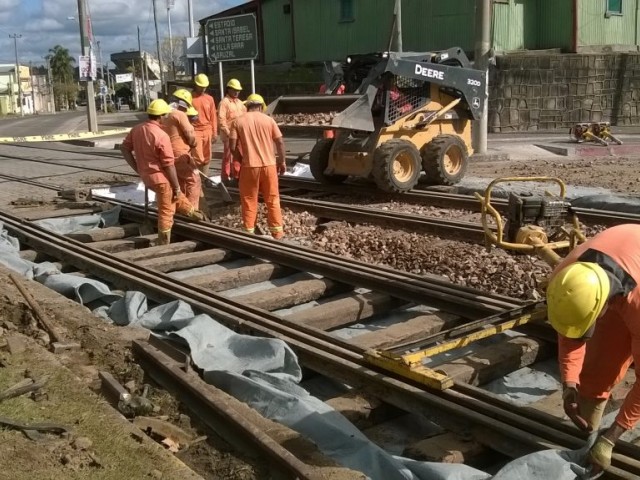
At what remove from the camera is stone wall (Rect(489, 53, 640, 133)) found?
85.8 ft

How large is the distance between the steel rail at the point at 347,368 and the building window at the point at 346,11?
25006 mm

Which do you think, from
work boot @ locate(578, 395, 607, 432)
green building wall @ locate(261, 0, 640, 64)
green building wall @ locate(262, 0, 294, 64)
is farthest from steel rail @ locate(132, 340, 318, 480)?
green building wall @ locate(262, 0, 294, 64)

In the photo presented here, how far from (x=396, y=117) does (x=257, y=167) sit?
139 inches

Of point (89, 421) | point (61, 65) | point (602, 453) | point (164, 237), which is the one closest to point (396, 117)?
point (164, 237)

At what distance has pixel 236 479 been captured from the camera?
3910 millimetres

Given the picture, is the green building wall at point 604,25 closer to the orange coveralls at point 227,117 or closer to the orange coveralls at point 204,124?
the orange coveralls at point 227,117

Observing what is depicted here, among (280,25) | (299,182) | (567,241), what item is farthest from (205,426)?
(280,25)

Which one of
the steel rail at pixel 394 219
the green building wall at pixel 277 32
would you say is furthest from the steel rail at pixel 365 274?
the green building wall at pixel 277 32

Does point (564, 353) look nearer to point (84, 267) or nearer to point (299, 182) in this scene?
point (84, 267)

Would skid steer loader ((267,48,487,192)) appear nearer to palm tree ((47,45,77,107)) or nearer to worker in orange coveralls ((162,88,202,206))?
worker in orange coveralls ((162,88,202,206))

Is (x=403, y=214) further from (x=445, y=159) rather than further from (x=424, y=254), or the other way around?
(x=445, y=159)

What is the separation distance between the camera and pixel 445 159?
13.2 meters

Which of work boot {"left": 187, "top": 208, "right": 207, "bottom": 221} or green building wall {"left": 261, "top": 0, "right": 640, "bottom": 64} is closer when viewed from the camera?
work boot {"left": 187, "top": 208, "right": 207, "bottom": 221}

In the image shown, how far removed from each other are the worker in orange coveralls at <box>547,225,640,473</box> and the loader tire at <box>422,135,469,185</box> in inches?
358
